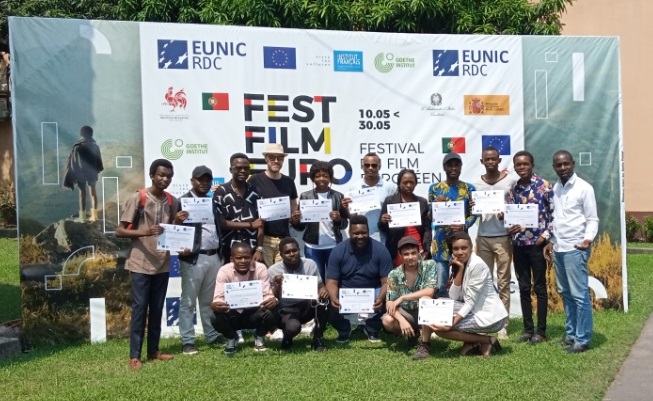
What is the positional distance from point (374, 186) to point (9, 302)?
215 inches

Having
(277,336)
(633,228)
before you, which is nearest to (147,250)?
(277,336)

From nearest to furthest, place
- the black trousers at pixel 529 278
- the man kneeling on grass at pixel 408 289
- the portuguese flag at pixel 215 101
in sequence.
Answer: the man kneeling on grass at pixel 408 289 < the black trousers at pixel 529 278 < the portuguese flag at pixel 215 101

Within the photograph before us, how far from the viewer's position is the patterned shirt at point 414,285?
6652mm

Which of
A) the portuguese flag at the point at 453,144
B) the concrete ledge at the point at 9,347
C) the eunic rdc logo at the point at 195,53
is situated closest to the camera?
the concrete ledge at the point at 9,347

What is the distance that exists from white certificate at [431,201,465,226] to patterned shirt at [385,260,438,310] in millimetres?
516

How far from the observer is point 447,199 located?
7156mm

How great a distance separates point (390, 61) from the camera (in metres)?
8.35

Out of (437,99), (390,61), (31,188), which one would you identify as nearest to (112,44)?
(31,188)

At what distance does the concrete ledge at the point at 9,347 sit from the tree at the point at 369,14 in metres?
5.31

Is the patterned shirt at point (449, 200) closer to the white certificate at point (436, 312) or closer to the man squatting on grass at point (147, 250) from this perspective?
the white certificate at point (436, 312)

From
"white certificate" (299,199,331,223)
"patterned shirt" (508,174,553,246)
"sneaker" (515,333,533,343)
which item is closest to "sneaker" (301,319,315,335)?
"white certificate" (299,199,331,223)

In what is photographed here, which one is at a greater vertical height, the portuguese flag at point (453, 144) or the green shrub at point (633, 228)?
the portuguese flag at point (453, 144)

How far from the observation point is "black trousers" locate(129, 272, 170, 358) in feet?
20.9

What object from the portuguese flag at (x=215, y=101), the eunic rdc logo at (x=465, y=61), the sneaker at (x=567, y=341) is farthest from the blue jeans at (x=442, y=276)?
the portuguese flag at (x=215, y=101)
